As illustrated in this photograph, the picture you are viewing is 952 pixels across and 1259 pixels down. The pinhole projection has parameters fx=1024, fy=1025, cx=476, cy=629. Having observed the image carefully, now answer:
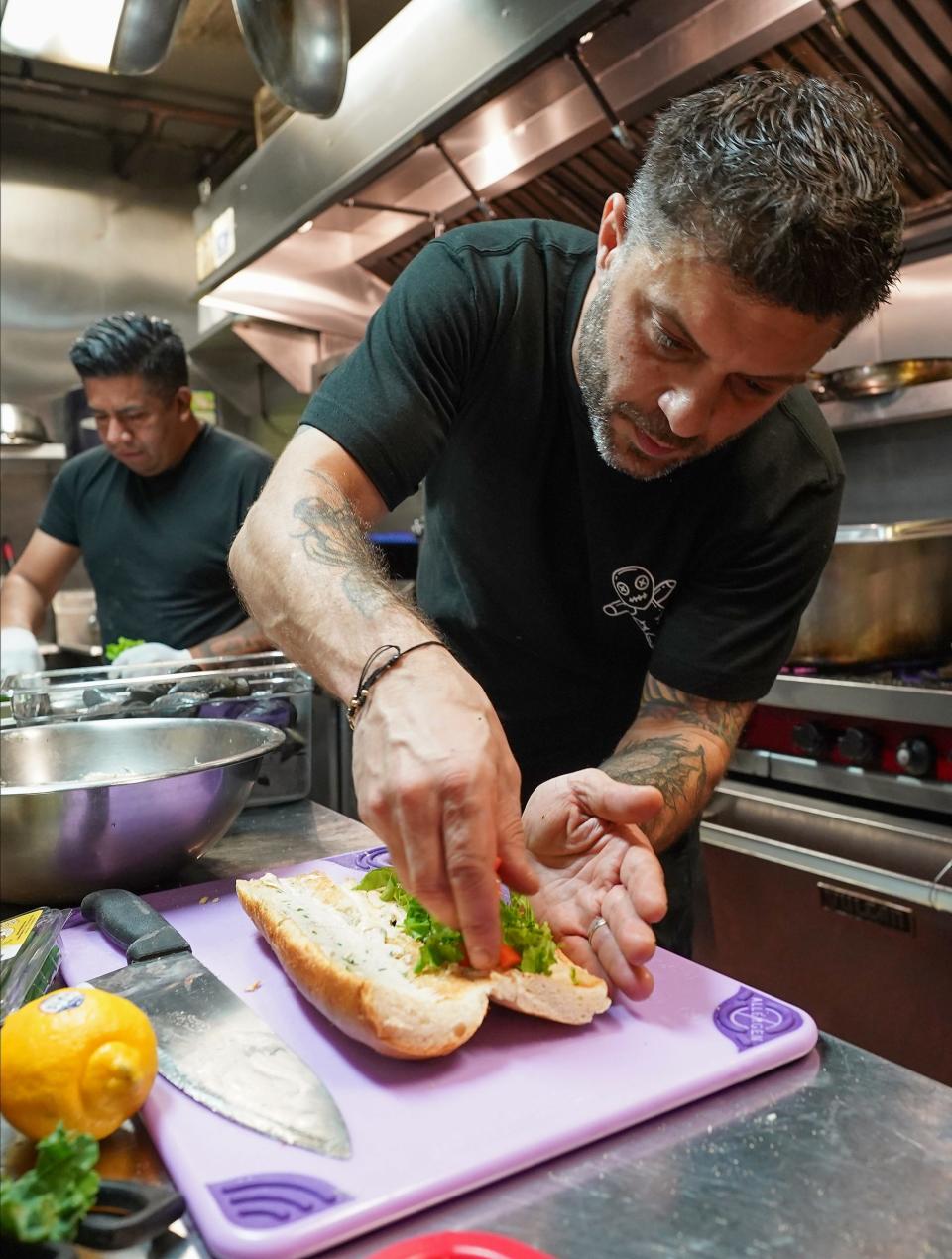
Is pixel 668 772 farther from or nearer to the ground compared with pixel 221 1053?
farther from the ground

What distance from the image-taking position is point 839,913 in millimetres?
2289

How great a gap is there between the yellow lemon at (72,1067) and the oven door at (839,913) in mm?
1336

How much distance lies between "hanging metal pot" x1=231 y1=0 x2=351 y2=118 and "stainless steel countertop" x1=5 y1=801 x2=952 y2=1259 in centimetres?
183

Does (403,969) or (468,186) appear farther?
(468,186)

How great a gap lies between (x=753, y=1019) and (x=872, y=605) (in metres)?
1.68

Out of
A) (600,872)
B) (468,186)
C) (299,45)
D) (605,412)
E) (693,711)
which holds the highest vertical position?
(468,186)

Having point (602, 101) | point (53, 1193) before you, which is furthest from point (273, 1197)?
point (602, 101)

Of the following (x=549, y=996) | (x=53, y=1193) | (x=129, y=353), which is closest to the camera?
(x=53, y=1193)

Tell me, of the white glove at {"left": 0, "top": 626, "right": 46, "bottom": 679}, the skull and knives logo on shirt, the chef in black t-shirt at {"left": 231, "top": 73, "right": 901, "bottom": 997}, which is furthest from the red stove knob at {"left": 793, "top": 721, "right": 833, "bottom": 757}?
the white glove at {"left": 0, "top": 626, "right": 46, "bottom": 679}

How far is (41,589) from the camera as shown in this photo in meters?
3.14

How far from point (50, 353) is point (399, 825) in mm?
4676

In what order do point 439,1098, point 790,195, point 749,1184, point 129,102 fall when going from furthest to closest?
point 129,102
point 790,195
point 439,1098
point 749,1184

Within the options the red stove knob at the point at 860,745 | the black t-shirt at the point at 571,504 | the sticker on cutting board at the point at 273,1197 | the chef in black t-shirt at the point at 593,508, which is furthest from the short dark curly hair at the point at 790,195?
the red stove knob at the point at 860,745

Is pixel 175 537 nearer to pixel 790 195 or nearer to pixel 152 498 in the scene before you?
pixel 152 498
